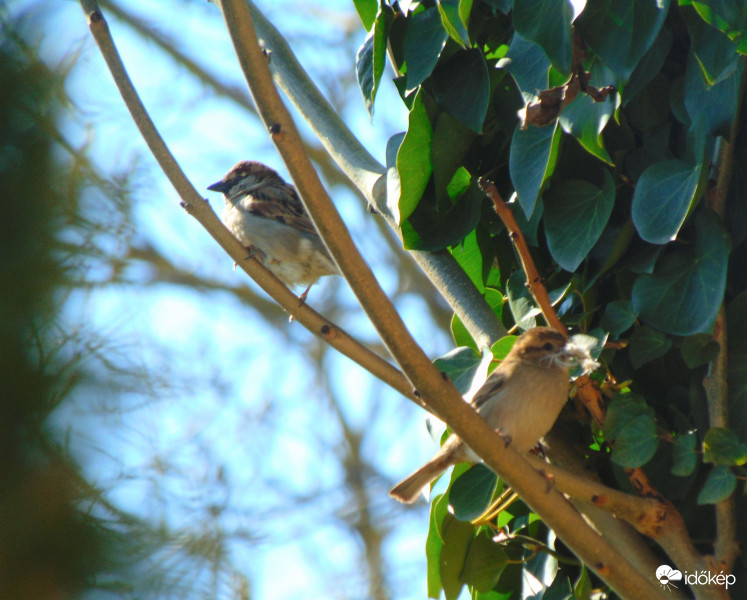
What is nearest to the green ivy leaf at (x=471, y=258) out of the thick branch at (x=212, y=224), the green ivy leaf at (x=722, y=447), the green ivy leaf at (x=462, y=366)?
the green ivy leaf at (x=462, y=366)

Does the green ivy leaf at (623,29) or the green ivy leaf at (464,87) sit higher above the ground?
the green ivy leaf at (464,87)

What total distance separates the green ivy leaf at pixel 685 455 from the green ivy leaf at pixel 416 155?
96 centimetres

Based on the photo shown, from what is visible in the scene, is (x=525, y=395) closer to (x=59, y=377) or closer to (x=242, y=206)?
(x=59, y=377)

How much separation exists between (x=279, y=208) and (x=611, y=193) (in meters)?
2.57

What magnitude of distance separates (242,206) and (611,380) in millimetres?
2801

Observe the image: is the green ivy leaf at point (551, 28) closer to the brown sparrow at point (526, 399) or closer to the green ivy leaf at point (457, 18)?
the green ivy leaf at point (457, 18)

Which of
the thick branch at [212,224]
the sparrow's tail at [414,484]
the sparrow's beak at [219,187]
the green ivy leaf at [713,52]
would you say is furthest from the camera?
the sparrow's beak at [219,187]

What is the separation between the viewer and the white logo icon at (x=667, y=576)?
6.85ft

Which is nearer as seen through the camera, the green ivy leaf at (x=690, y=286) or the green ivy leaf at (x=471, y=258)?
the green ivy leaf at (x=690, y=286)

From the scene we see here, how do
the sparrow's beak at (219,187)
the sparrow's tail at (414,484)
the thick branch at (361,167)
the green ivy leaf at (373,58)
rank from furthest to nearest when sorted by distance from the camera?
the sparrow's beak at (219,187), the sparrow's tail at (414,484), the thick branch at (361,167), the green ivy leaf at (373,58)

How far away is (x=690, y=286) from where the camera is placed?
2074 millimetres

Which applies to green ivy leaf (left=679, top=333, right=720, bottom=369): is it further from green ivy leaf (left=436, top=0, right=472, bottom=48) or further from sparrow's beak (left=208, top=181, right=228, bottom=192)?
sparrow's beak (left=208, top=181, right=228, bottom=192)

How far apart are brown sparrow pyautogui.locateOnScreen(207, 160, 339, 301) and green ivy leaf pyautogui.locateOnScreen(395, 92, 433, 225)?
6.39ft

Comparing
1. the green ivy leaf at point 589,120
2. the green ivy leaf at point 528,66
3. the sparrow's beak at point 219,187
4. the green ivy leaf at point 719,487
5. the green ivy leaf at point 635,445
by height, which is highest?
the sparrow's beak at point 219,187
